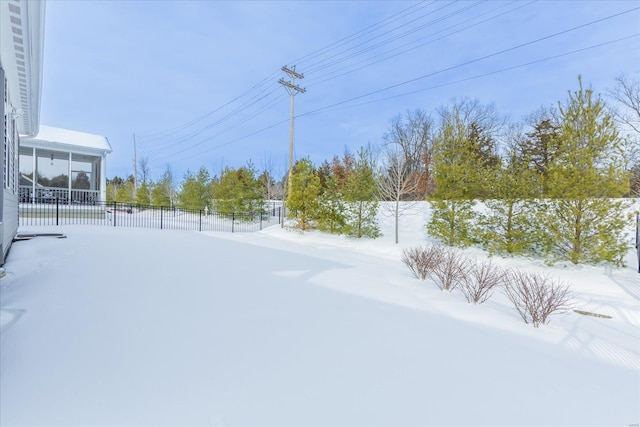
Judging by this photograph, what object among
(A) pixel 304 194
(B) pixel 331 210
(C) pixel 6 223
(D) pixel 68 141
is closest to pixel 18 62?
(C) pixel 6 223

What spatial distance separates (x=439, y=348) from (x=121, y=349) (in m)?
3.25

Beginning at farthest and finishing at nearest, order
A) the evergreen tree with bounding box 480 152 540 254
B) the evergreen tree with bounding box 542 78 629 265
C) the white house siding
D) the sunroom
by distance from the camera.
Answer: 1. the sunroom
2. the evergreen tree with bounding box 480 152 540 254
3. the evergreen tree with bounding box 542 78 629 265
4. the white house siding

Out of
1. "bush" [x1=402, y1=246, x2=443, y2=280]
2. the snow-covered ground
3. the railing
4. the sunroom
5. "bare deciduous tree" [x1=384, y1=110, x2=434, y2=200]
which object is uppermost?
"bare deciduous tree" [x1=384, y1=110, x2=434, y2=200]

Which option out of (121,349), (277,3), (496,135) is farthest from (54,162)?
(496,135)

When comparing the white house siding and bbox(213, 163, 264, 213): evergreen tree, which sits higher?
the white house siding

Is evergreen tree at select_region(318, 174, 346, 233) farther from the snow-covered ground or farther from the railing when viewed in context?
the railing

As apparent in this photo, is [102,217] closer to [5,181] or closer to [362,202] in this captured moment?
[5,181]

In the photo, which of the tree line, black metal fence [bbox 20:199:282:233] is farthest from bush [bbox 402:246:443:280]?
black metal fence [bbox 20:199:282:233]

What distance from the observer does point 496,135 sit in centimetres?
2958

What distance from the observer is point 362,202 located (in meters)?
13.4

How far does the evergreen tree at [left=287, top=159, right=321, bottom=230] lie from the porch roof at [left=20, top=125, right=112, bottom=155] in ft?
38.9

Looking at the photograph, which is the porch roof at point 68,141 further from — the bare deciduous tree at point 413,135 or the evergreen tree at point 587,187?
the bare deciduous tree at point 413,135

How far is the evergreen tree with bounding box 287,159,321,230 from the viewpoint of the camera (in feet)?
48.5

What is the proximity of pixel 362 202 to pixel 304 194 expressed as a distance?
3.16m
